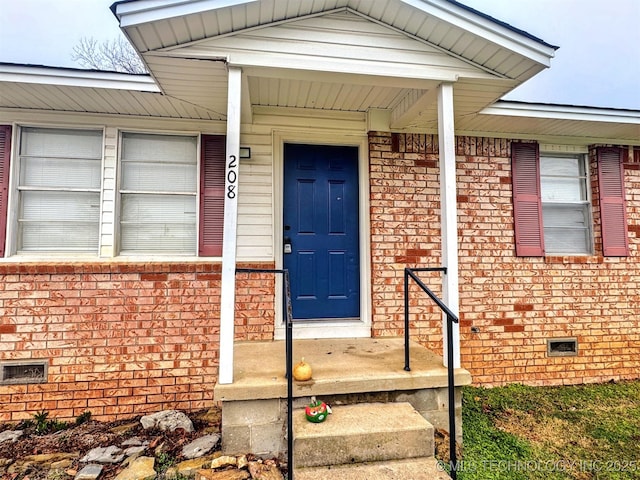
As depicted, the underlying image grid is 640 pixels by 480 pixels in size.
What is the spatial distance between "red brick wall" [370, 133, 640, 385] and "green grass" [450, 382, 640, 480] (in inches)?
10.5

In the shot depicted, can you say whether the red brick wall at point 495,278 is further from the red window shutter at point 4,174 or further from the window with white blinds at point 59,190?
the red window shutter at point 4,174

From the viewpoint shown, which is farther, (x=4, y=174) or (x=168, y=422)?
(x=4, y=174)

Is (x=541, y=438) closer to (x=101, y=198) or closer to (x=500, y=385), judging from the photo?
(x=500, y=385)

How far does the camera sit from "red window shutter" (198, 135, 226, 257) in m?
3.45

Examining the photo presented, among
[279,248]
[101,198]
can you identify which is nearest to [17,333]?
[101,198]

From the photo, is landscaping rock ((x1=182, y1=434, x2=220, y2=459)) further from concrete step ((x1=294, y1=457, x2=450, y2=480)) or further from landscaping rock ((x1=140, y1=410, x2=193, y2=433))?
concrete step ((x1=294, y1=457, x2=450, y2=480))

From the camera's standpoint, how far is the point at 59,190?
336cm

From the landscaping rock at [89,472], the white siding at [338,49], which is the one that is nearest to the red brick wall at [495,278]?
the white siding at [338,49]

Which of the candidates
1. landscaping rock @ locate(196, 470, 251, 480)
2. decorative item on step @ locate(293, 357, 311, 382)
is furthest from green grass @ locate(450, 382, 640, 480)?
landscaping rock @ locate(196, 470, 251, 480)

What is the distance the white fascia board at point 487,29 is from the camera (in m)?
2.46

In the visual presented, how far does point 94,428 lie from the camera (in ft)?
10.1

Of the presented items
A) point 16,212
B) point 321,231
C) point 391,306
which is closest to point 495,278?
point 391,306

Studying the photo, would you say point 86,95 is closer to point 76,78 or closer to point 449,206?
point 76,78

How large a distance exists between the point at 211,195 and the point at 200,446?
210 cm
